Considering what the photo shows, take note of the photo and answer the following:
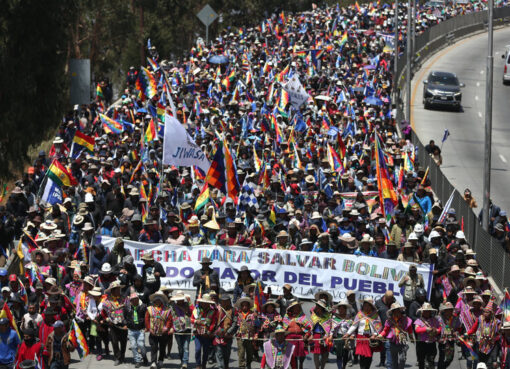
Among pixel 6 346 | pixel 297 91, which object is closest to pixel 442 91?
pixel 297 91

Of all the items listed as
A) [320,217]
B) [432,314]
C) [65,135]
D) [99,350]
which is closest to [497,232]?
[320,217]

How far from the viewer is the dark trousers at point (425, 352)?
56.8ft

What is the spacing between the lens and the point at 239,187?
81.4ft

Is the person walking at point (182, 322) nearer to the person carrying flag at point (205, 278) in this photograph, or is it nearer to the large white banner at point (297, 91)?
the person carrying flag at point (205, 278)

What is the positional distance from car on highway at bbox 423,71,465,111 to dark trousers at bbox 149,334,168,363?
3314cm

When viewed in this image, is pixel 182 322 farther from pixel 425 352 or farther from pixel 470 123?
pixel 470 123

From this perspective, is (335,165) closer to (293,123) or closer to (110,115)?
(293,123)

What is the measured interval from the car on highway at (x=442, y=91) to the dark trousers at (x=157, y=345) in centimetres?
3314

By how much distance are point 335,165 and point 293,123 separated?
241 inches

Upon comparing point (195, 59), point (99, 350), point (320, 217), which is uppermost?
point (195, 59)

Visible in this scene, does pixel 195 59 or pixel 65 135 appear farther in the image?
pixel 195 59

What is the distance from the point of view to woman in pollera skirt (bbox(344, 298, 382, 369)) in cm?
1712

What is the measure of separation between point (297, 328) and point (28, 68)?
1051 cm

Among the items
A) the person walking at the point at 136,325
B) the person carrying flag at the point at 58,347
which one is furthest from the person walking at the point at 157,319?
the person carrying flag at the point at 58,347
